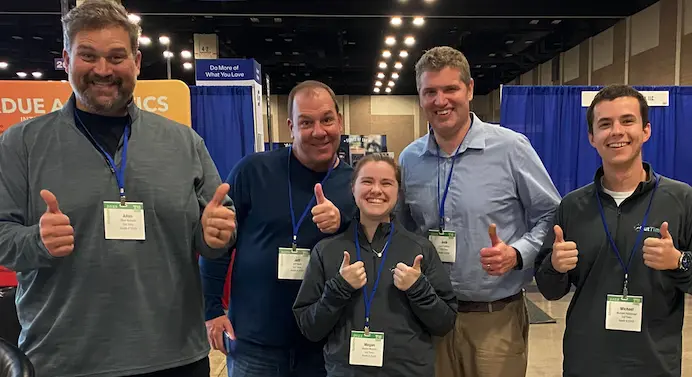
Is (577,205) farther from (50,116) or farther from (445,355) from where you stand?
(50,116)

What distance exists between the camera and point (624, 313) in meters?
1.67

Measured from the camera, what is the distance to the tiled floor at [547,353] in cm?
384

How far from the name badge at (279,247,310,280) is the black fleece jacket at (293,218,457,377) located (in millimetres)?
86

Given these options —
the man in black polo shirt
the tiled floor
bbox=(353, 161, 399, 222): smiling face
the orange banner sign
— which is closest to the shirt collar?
bbox=(353, 161, 399, 222): smiling face

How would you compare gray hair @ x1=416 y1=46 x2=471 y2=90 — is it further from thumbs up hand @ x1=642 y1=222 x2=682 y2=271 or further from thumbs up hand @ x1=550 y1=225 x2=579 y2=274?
thumbs up hand @ x1=642 y1=222 x2=682 y2=271

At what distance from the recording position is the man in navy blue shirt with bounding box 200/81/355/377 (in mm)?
1883

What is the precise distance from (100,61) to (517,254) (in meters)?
1.58

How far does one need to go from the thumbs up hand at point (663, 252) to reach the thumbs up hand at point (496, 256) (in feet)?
1.47

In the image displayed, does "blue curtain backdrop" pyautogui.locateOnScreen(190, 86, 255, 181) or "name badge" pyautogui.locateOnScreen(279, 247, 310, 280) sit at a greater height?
"blue curtain backdrop" pyautogui.locateOnScreen(190, 86, 255, 181)

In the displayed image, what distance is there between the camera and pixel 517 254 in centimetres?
192

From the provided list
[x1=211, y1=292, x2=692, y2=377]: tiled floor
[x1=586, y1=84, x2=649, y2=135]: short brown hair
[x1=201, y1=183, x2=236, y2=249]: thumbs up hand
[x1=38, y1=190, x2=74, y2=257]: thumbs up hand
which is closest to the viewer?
[x1=38, y1=190, x2=74, y2=257]: thumbs up hand

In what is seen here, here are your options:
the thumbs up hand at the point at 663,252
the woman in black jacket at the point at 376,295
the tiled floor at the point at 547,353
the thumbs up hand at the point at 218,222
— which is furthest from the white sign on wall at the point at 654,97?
the thumbs up hand at the point at 218,222

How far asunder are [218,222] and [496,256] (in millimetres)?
1009

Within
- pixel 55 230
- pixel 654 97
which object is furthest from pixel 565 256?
pixel 654 97
